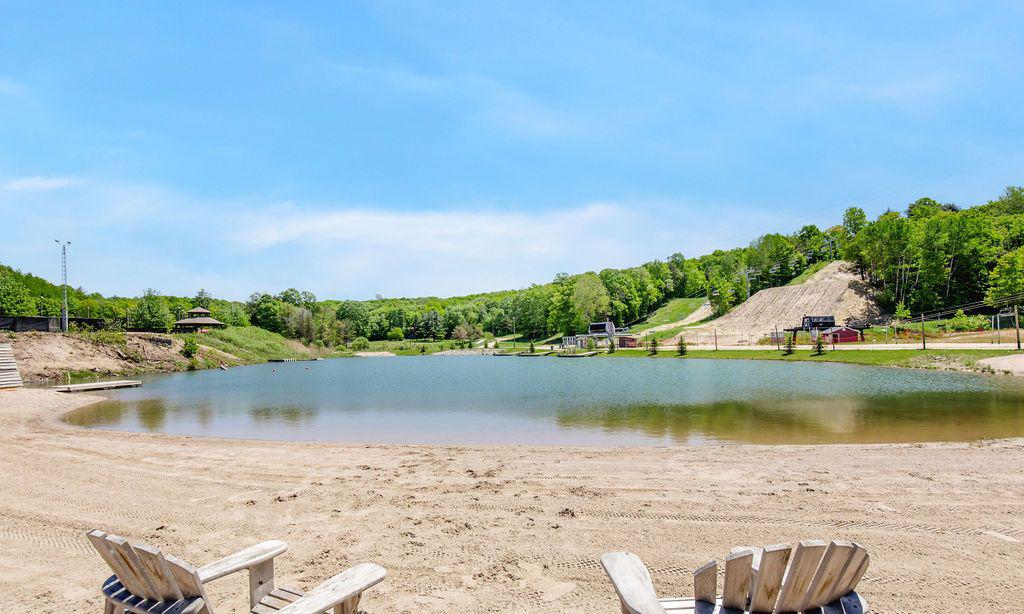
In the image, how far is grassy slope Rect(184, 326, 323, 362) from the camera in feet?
295

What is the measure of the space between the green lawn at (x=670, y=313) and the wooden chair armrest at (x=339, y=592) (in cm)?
11783

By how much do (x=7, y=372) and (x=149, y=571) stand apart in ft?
137

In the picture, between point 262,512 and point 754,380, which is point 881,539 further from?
point 754,380

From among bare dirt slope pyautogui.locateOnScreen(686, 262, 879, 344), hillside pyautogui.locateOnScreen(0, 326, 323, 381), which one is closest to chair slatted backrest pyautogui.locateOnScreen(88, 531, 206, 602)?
hillside pyautogui.locateOnScreen(0, 326, 323, 381)

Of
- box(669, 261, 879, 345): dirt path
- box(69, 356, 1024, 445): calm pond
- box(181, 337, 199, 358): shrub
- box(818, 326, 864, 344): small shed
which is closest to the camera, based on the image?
box(69, 356, 1024, 445): calm pond

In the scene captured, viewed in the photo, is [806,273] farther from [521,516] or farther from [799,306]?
[521,516]

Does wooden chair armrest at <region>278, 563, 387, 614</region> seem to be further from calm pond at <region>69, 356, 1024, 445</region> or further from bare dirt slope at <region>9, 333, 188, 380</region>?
bare dirt slope at <region>9, 333, 188, 380</region>

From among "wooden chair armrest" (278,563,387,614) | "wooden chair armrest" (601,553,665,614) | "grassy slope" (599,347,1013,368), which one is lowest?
"grassy slope" (599,347,1013,368)

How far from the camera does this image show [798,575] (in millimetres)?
3016

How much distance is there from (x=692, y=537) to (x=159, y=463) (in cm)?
1225

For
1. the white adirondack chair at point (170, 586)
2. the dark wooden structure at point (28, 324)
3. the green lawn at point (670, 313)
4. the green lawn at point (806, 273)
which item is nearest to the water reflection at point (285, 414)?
the white adirondack chair at point (170, 586)

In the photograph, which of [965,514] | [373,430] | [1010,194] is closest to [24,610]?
[965,514]

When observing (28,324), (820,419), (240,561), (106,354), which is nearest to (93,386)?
(106,354)

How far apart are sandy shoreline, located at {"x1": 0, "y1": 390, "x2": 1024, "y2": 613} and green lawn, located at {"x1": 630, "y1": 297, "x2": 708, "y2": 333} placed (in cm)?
11005
